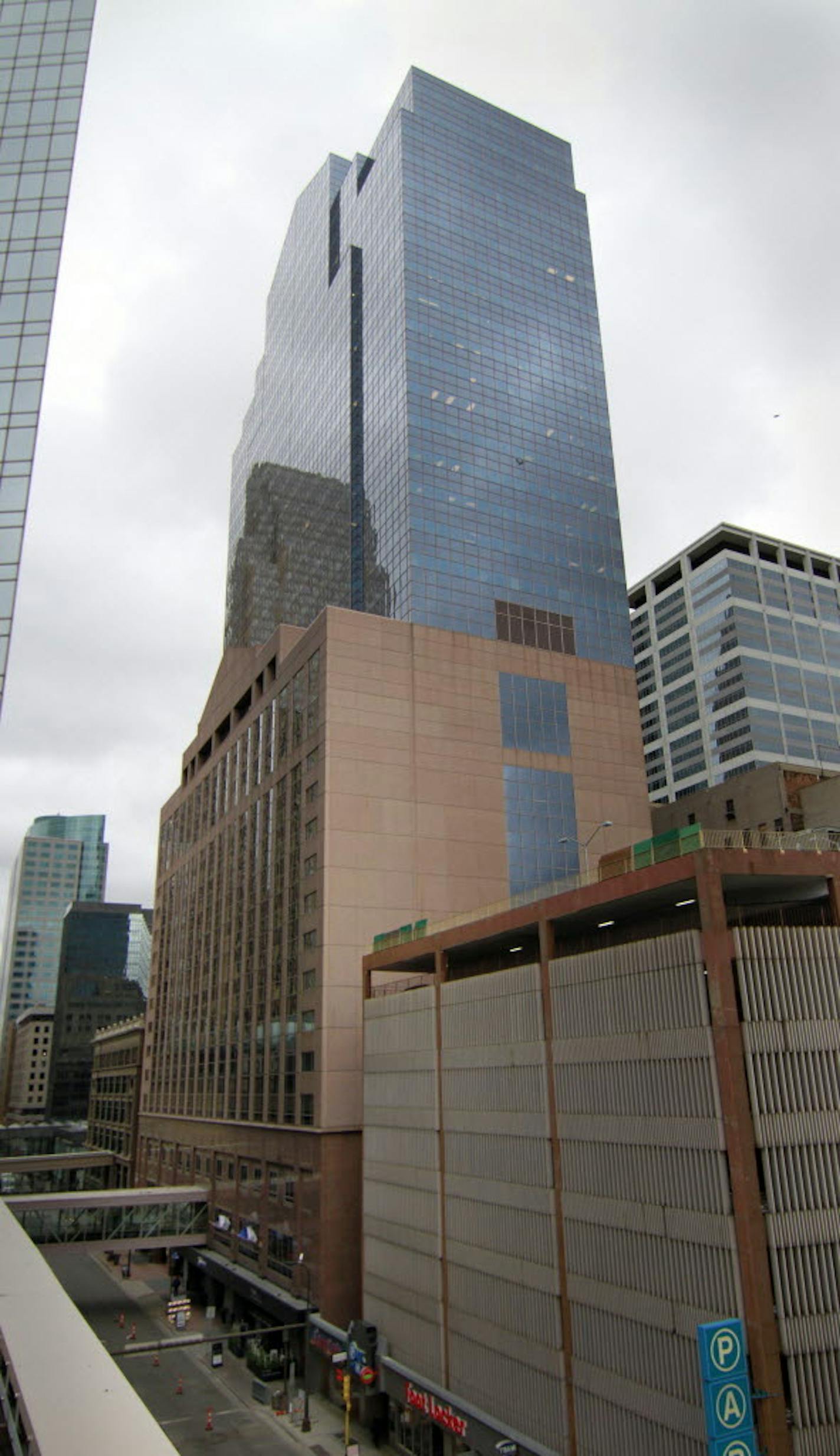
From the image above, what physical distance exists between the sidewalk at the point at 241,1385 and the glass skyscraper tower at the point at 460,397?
2015 inches

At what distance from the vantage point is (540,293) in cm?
9900

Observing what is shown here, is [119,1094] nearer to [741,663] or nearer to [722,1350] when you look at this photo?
[722,1350]

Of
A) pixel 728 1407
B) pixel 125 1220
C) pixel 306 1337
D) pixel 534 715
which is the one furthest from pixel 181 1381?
pixel 534 715

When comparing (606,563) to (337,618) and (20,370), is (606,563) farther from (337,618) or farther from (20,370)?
(20,370)

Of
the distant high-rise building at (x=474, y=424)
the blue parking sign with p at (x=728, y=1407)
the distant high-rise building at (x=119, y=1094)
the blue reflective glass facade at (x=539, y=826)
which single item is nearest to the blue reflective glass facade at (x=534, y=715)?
the distant high-rise building at (x=474, y=424)

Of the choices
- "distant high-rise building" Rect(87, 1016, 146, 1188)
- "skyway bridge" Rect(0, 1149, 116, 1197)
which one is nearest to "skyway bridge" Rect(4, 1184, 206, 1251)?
"skyway bridge" Rect(0, 1149, 116, 1197)

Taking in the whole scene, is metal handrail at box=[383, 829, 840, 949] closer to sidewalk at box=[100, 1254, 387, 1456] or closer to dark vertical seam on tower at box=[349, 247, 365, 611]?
sidewalk at box=[100, 1254, 387, 1456]

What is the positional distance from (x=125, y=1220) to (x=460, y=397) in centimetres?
7776

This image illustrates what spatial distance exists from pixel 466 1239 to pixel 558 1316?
7655 mm

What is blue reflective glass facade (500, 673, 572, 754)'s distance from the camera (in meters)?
→ 74.1

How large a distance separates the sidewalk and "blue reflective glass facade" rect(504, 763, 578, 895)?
33105mm

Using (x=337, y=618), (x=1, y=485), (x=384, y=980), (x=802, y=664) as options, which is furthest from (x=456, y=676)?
(x=802, y=664)

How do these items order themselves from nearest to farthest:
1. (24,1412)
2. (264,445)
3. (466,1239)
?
(24,1412) < (466,1239) < (264,445)

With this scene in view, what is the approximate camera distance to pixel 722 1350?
2625 cm
